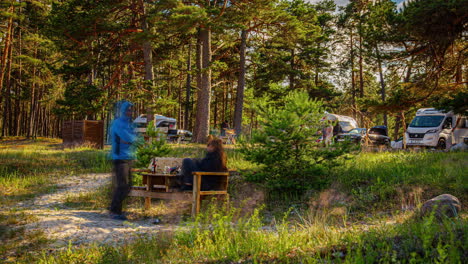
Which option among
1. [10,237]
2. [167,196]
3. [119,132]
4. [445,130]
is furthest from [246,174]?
[445,130]

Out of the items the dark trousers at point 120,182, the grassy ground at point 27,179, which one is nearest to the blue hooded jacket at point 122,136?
the dark trousers at point 120,182

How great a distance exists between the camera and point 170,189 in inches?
287

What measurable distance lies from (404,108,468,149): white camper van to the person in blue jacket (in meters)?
15.9

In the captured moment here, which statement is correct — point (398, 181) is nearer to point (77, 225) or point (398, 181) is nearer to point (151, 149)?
point (151, 149)

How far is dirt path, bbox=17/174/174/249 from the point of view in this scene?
5.25 m

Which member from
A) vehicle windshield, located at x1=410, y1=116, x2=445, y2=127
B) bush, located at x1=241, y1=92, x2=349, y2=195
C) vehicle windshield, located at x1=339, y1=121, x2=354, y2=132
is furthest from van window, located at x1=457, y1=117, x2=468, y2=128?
bush, located at x1=241, y1=92, x2=349, y2=195

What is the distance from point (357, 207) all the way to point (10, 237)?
6.28 m

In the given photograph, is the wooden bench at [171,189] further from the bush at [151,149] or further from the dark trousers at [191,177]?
Answer: the bush at [151,149]

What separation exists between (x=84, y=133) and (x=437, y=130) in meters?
17.7

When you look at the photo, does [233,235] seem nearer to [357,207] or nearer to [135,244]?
[135,244]

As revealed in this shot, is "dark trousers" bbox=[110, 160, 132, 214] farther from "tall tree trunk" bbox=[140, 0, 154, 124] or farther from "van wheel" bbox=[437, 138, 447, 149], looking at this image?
"van wheel" bbox=[437, 138, 447, 149]

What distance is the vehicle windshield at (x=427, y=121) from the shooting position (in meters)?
18.6

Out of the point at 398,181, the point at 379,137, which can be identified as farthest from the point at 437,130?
the point at 398,181

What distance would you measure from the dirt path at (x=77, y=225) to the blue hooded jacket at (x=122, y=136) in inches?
47.7
